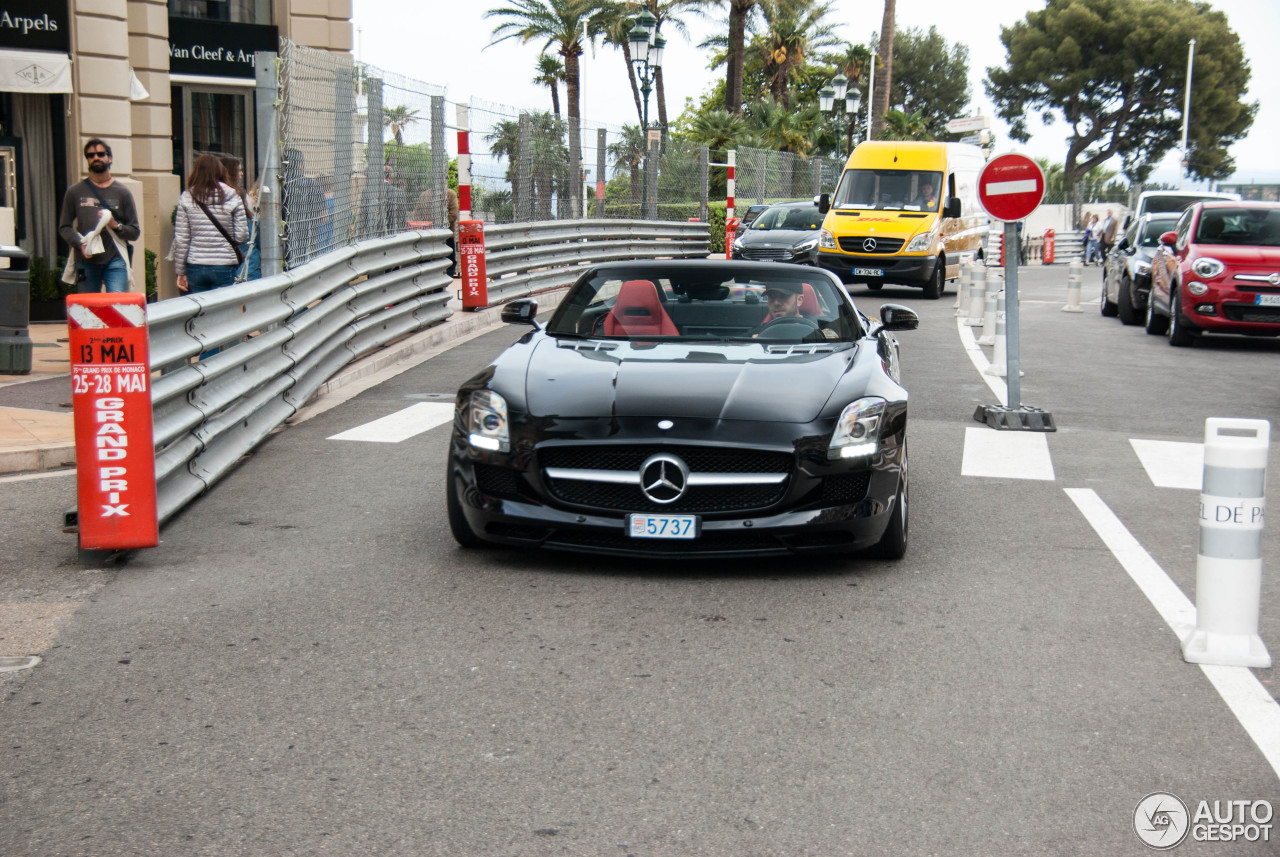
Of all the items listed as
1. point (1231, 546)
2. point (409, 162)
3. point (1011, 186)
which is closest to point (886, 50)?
point (409, 162)

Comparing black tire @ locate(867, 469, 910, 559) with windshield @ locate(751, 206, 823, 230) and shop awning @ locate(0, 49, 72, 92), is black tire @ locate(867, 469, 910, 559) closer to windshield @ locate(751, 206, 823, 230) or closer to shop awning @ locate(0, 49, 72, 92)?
shop awning @ locate(0, 49, 72, 92)

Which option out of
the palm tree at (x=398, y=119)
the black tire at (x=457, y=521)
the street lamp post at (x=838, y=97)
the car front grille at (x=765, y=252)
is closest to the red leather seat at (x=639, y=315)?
the black tire at (x=457, y=521)

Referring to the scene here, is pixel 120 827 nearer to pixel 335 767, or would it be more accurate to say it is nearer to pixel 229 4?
pixel 335 767

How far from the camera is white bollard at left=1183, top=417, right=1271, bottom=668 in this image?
15.4ft

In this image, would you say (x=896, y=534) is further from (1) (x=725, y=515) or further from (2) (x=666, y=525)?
(2) (x=666, y=525)

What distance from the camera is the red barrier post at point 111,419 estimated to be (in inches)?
234

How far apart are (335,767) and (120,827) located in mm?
571

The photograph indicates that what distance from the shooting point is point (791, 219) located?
28.2 metres

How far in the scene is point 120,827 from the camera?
11.3ft

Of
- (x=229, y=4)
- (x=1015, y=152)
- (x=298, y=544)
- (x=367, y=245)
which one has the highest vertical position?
(x=229, y=4)

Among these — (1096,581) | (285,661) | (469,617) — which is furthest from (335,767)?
(1096,581)

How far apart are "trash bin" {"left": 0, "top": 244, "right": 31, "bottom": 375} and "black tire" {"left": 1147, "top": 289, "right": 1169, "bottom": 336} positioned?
13258mm

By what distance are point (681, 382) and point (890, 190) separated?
65.9 feet

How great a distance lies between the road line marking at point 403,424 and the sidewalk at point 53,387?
96 cm
